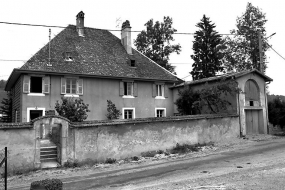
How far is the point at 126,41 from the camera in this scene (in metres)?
25.4

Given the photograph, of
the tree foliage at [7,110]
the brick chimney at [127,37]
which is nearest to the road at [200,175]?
the brick chimney at [127,37]

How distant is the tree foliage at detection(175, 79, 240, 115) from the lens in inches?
726

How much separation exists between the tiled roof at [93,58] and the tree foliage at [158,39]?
12384 millimetres

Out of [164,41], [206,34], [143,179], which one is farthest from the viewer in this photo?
[164,41]

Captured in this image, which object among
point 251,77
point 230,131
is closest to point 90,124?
point 230,131

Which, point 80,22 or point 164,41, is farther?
point 164,41

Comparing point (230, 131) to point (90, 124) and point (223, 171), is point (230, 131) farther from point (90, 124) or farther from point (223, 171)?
point (90, 124)

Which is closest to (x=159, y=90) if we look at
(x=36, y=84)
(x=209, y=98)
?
(x=209, y=98)

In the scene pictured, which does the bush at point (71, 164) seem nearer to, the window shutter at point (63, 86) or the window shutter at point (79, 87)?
the window shutter at point (63, 86)

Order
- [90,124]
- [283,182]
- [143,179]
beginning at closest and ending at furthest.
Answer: [283,182] → [143,179] → [90,124]

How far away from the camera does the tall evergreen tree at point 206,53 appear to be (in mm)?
35031

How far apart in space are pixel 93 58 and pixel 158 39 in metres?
18.2

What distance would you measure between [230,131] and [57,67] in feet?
44.2

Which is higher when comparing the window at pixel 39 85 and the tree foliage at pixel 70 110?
the window at pixel 39 85
